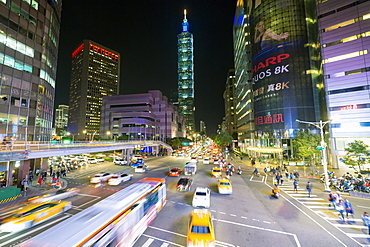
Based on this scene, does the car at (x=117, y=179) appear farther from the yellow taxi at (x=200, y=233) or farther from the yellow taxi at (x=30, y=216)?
the yellow taxi at (x=200, y=233)

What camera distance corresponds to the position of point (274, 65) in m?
53.8

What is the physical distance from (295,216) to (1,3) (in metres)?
50.7

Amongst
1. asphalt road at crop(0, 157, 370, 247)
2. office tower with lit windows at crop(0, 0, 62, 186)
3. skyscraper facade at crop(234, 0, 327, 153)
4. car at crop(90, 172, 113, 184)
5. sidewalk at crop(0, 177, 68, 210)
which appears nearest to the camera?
asphalt road at crop(0, 157, 370, 247)

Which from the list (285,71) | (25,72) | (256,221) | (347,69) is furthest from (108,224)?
(285,71)

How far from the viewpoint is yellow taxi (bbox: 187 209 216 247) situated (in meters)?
9.05

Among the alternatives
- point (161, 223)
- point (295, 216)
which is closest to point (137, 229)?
point (161, 223)

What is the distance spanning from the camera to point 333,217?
554 inches

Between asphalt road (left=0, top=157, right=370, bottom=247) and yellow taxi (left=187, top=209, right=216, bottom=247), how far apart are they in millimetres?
1379

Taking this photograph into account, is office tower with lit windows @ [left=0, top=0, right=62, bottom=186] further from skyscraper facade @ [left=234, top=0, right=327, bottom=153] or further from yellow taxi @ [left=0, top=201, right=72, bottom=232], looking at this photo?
skyscraper facade @ [left=234, top=0, right=327, bottom=153]

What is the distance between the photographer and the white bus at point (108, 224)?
6.14 meters

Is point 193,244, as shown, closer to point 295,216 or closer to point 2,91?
point 295,216

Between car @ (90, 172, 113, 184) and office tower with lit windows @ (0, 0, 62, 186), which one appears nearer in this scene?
car @ (90, 172, 113, 184)

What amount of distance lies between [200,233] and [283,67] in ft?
187

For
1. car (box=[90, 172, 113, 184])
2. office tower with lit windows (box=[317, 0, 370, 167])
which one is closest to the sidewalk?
car (box=[90, 172, 113, 184])
